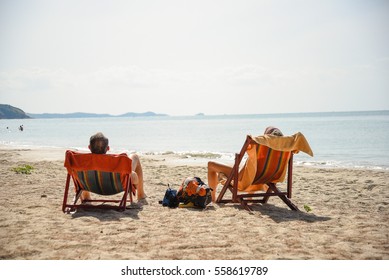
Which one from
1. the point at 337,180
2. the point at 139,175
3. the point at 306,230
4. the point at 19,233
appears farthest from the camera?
the point at 337,180

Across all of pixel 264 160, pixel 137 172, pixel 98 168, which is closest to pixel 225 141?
pixel 137 172

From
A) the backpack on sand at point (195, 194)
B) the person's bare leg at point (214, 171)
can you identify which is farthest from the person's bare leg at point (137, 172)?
the person's bare leg at point (214, 171)

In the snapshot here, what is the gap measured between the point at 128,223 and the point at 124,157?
2.79 ft

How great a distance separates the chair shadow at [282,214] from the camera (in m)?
4.51

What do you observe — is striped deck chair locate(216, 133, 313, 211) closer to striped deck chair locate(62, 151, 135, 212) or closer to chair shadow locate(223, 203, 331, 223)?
chair shadow locate(223, 203, 331, 223)

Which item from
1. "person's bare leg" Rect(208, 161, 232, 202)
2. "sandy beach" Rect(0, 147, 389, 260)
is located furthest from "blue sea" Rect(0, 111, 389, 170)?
"sandy beach" Rect(0, 147, 389, 260)

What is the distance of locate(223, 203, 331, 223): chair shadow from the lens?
4.51 m

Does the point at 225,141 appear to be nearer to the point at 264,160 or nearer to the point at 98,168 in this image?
the point at 264,160

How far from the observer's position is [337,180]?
8023 mm

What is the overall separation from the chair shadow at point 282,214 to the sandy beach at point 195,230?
0.5 inches

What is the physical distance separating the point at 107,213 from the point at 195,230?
1357mm

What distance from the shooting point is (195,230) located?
386 cm
